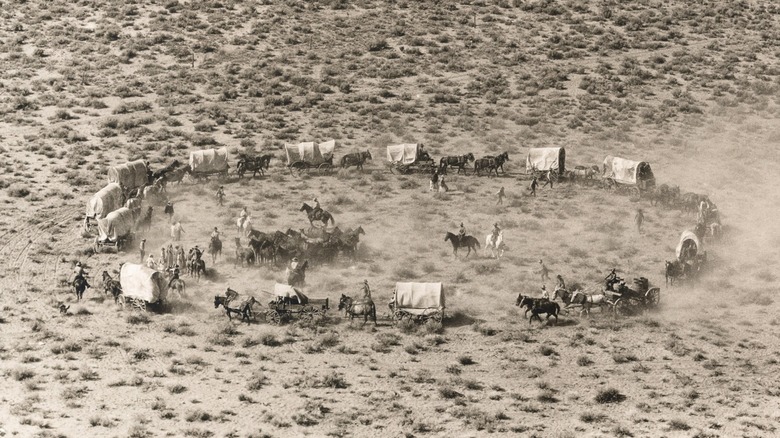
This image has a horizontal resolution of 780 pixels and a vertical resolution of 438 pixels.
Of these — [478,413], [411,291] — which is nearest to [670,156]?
[411,291]

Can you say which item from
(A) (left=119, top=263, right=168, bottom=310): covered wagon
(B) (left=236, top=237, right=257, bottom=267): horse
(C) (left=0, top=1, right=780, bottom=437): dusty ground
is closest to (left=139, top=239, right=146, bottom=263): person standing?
(C) (left=0, top=1, right=780, bottom=437): dusty ground

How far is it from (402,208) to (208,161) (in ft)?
33.7

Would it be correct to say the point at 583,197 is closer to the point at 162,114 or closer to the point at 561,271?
the point at 561,271

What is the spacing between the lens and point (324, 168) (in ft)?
173

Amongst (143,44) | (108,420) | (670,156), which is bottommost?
(108,420)

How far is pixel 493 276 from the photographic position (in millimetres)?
39219

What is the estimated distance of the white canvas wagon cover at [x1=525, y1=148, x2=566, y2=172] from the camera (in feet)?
166

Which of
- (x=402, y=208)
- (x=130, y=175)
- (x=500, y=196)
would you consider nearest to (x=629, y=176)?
(x=500, y=196)

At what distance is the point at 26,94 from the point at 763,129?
148ft

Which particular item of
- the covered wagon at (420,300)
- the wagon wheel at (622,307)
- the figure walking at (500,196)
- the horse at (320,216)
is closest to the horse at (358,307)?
the covered wagon at (420,300)

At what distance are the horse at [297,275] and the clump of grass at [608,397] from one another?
12.5 m

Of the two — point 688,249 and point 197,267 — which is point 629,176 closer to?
point 688,249

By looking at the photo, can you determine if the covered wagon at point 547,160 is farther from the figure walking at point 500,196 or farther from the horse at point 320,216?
the horse at point 320,216

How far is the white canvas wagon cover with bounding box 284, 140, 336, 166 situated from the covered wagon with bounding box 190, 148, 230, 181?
326cm
